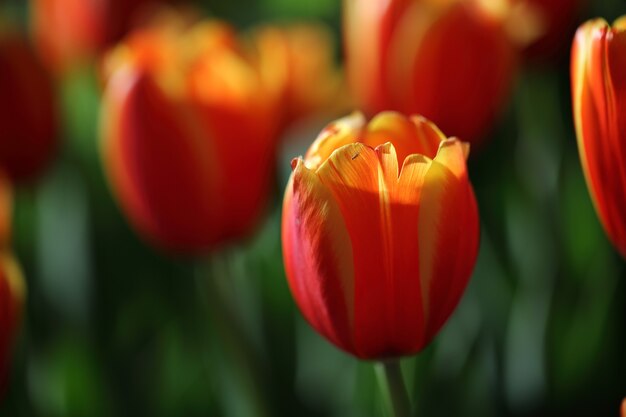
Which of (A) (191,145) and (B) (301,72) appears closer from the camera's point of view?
(A) (191,145)

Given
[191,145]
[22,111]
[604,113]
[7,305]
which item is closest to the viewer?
[604,113]

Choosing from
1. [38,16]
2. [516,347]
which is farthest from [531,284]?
[38,16]

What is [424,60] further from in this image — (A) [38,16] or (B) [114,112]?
(A) [38,16]

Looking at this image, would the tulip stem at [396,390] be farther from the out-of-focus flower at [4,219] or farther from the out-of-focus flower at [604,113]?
the out-of-focus flower at [4,219]

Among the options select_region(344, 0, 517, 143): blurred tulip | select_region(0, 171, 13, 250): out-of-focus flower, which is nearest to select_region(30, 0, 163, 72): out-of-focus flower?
select_region(0, 171, 13, 250): out-of-focus flower

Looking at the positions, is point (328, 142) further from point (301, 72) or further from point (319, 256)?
point (301, 72)

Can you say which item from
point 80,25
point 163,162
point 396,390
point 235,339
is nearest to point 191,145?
point 163,162

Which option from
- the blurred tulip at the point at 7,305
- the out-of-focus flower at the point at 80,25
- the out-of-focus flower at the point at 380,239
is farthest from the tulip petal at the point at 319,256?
the out-of-focus flower at the point at 80,25
